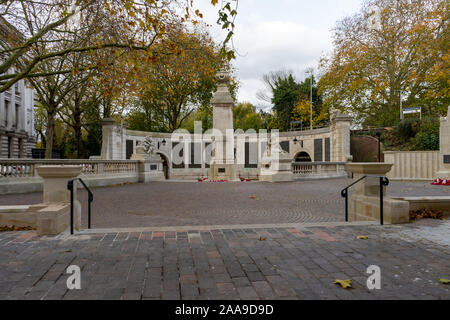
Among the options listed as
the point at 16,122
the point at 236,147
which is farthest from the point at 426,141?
the point at 16,122

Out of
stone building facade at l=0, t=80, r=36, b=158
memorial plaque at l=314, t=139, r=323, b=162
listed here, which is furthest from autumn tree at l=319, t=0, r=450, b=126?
stone building facade at l=0, t=80, r=36, b=158

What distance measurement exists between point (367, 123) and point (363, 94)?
384 centimetres

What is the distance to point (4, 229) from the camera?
5.20 metres

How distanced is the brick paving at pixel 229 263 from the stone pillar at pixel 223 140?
14444 mm

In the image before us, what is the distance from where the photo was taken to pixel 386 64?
2678cm

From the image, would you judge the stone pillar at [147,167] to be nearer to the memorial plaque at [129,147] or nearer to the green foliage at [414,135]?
the memorial plaque at [129,147]

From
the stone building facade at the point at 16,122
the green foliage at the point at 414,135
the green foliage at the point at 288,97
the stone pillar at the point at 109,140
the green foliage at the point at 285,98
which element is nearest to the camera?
the green foliage at the point at 414,135

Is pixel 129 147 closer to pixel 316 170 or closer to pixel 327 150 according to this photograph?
pixel 316 170

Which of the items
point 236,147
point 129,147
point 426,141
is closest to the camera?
point 426,141

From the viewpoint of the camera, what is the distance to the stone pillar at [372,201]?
566 centimetres

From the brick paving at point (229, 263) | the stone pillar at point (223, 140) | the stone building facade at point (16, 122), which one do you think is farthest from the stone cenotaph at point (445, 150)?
the stone building facade at point (16, 122)

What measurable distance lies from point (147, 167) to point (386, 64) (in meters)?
24.0
